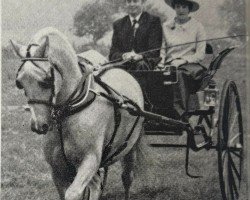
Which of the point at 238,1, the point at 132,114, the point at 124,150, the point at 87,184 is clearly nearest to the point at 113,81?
the point at 132,114

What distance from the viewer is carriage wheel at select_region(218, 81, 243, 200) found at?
3.18 metres

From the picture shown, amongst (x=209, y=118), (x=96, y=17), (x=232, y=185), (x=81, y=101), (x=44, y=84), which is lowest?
(x=232, y=185)

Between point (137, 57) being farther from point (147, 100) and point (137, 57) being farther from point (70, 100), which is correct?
point (70, 100)

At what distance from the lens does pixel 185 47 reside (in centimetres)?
321

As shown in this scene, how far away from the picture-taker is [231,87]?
10.8ft

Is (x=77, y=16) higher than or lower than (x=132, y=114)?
higher

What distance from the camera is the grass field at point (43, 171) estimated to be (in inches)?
123

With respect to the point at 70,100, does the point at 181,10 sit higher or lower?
higher

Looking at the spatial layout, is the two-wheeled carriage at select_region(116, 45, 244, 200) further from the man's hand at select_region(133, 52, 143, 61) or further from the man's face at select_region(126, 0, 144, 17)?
the man's face at select_region(126, 0, 144, 17)

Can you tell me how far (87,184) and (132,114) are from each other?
0.46 metres

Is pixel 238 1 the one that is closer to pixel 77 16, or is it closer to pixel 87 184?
pixel 77 16

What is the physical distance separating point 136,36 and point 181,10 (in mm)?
339

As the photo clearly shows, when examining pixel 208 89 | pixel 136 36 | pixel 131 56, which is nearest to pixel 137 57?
pixel 131 56

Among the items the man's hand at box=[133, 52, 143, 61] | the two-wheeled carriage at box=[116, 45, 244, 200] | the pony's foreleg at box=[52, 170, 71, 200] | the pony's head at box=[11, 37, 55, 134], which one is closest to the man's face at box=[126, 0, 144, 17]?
the man's hand at box=[133, 52, 143, 61]
